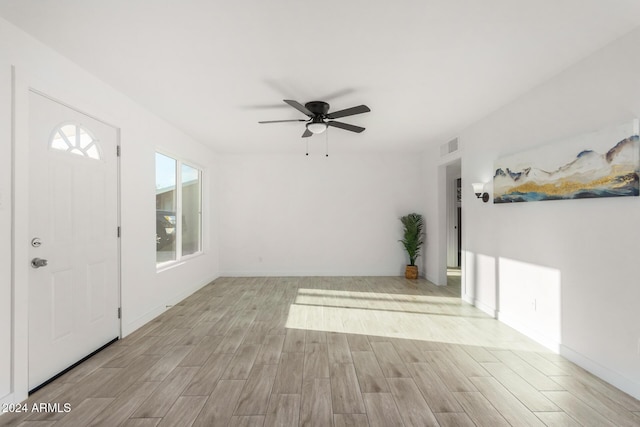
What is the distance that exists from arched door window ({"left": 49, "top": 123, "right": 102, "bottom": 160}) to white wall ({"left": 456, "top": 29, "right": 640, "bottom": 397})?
422 cm

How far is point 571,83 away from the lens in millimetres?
2857

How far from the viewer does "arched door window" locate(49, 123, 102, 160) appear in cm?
263

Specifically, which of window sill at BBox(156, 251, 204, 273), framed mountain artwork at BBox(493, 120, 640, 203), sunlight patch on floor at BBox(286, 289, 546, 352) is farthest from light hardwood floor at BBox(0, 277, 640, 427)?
framed mountain artwork at BBox(493, 120, 640, 203)

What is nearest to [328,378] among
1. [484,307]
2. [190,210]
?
[484,307]

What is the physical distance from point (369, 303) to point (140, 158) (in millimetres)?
3525

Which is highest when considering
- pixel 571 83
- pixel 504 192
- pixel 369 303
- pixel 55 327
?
pixel 571 83

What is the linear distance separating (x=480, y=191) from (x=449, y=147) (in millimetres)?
1359

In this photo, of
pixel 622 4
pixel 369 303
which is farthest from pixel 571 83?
pixel 369 303

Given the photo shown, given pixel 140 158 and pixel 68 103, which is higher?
pixel 68 103

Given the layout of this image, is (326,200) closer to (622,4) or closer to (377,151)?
(377,151)

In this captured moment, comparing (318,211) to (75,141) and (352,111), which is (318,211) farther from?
(75,141)

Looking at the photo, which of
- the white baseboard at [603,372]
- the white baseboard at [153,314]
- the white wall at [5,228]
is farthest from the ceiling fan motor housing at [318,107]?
the white baseboard at [603,372]

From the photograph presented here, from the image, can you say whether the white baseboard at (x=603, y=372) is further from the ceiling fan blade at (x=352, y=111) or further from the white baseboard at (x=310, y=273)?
the white baseboard at (x=310, y=273)

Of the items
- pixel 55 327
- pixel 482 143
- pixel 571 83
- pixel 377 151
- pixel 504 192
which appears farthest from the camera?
pixel 377 151
